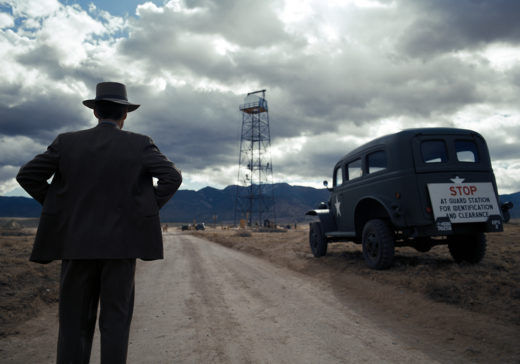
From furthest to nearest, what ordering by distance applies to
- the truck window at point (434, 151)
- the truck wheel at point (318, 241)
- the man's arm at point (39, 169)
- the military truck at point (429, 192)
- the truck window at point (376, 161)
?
1. the truck wheel at point (318, 241)
2. the truck window at point (376, 161)
3. the truck window at point (434, 151)
4. the military truck at point (429, 192)
5. the man's arm at point (39, 169)

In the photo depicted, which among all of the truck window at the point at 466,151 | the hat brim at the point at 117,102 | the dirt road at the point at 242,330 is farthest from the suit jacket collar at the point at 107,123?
the truck window at the point at 466,151

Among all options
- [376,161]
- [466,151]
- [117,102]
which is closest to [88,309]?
[117,102]

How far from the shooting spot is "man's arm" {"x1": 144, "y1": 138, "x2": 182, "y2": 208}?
8.01ft

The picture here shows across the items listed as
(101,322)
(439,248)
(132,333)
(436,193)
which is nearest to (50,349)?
(132,333)

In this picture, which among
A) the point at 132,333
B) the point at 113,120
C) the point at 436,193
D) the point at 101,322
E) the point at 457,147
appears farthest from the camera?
the point at 457,147

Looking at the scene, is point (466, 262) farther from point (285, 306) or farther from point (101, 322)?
Result: point (101, 322)

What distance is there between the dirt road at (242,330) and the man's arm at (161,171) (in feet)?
5.66

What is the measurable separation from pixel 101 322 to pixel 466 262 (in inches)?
275

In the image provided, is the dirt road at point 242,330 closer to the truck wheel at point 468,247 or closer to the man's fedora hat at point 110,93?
the man's fedora hat at point 110,93

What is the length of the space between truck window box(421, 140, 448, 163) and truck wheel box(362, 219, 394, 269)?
156 cm

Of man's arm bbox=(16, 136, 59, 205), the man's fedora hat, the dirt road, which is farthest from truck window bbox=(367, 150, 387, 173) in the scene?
man's arm bbox=(16, 136, 59, 205)

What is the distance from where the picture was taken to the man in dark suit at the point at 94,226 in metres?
2.21

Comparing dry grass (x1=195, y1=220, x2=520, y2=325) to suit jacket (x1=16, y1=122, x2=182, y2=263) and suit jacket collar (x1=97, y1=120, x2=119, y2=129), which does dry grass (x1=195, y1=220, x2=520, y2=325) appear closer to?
suit jacket (x1=16, y1=122, x2=182, y2=263)

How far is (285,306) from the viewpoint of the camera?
5.03 meters
